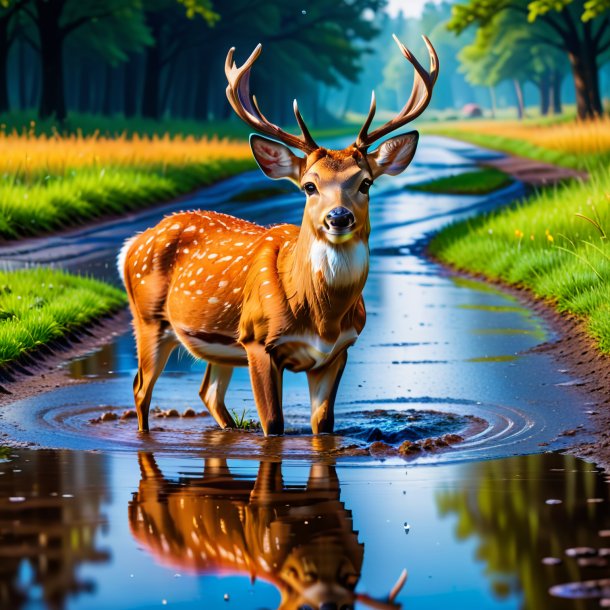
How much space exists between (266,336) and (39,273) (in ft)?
27.2

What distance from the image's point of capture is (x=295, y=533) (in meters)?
6.38

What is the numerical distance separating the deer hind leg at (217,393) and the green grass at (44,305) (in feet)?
7.42

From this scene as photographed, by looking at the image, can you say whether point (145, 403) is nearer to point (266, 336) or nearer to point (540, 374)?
point (266, 336)

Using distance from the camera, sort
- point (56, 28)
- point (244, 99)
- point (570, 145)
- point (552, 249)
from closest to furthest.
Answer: point (244, 99) → point (552, 249) → point (570, 145) → point (56, 28)

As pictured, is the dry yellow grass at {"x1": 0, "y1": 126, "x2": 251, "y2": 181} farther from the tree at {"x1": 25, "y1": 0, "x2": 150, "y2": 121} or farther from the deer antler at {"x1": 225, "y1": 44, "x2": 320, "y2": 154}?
the deer antler at {"x1": 225, "y1": 44, "x2": 320, "y2": 154}

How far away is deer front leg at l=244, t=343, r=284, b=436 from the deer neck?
1.14 feet

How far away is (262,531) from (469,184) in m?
27.3

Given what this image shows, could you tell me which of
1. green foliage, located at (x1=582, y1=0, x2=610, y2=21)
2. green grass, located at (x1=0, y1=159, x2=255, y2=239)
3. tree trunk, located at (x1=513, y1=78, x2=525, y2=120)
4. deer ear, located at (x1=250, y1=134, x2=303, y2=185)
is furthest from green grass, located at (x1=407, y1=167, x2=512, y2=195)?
tree trunk, located at (x1=513, y1=78, x2=525, y2=120)

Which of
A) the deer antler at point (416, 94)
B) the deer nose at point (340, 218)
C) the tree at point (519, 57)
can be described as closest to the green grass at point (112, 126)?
the tree at point (519, 57)

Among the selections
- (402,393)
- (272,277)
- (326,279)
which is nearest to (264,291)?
(272,277)

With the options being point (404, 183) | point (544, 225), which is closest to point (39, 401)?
point (544, 225)

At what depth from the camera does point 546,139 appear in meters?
43.9

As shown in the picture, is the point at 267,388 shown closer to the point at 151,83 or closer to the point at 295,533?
the point at 295,533

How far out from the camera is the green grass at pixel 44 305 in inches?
495
